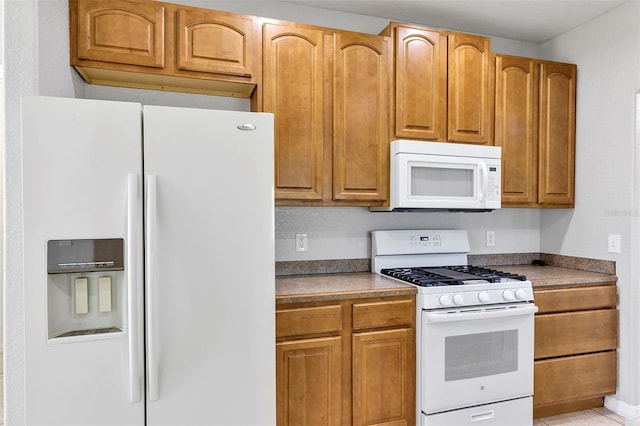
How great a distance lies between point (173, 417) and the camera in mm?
1714

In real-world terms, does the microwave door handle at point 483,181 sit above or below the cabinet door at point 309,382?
above

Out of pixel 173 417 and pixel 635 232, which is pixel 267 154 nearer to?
pixel 173 417

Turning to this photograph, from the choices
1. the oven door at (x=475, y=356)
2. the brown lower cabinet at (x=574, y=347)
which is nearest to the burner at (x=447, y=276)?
the oven door at (x=475, y=356)

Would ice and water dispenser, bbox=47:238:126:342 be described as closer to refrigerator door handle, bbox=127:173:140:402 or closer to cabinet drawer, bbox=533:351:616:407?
refrigerator door handle, bbox=127:173:140:402

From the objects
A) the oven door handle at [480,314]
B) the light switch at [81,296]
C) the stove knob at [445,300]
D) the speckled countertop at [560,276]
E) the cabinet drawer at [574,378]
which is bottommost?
the cabinet drawer at [574,378]

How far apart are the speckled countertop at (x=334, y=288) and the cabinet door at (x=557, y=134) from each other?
56.3 inches

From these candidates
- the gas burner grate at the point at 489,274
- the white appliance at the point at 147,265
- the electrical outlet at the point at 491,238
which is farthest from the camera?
the electrical outlet at the point at 491,238

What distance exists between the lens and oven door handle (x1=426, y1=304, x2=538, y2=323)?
219 cm

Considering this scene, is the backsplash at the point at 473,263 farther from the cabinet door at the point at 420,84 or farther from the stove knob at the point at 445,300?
the cabinet door at the point at 420,84

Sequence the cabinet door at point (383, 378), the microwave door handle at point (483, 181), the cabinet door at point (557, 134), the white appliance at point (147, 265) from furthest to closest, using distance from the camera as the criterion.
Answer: the cabinet door at point (557, 134)
the microwave door handle at point (483, 181)
the cabinet door at point (383, 378)
the white appliance at point (147, 265)

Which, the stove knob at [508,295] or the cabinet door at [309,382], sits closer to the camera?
the cabinet door at [309,382]

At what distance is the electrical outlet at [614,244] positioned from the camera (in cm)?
271

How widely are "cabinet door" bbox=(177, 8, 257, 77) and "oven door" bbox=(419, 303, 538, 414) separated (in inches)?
69.7

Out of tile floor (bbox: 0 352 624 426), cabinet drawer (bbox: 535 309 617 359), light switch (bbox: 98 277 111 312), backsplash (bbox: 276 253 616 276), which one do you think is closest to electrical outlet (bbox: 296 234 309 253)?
backsplash (bbox: 276 253 616 276)
